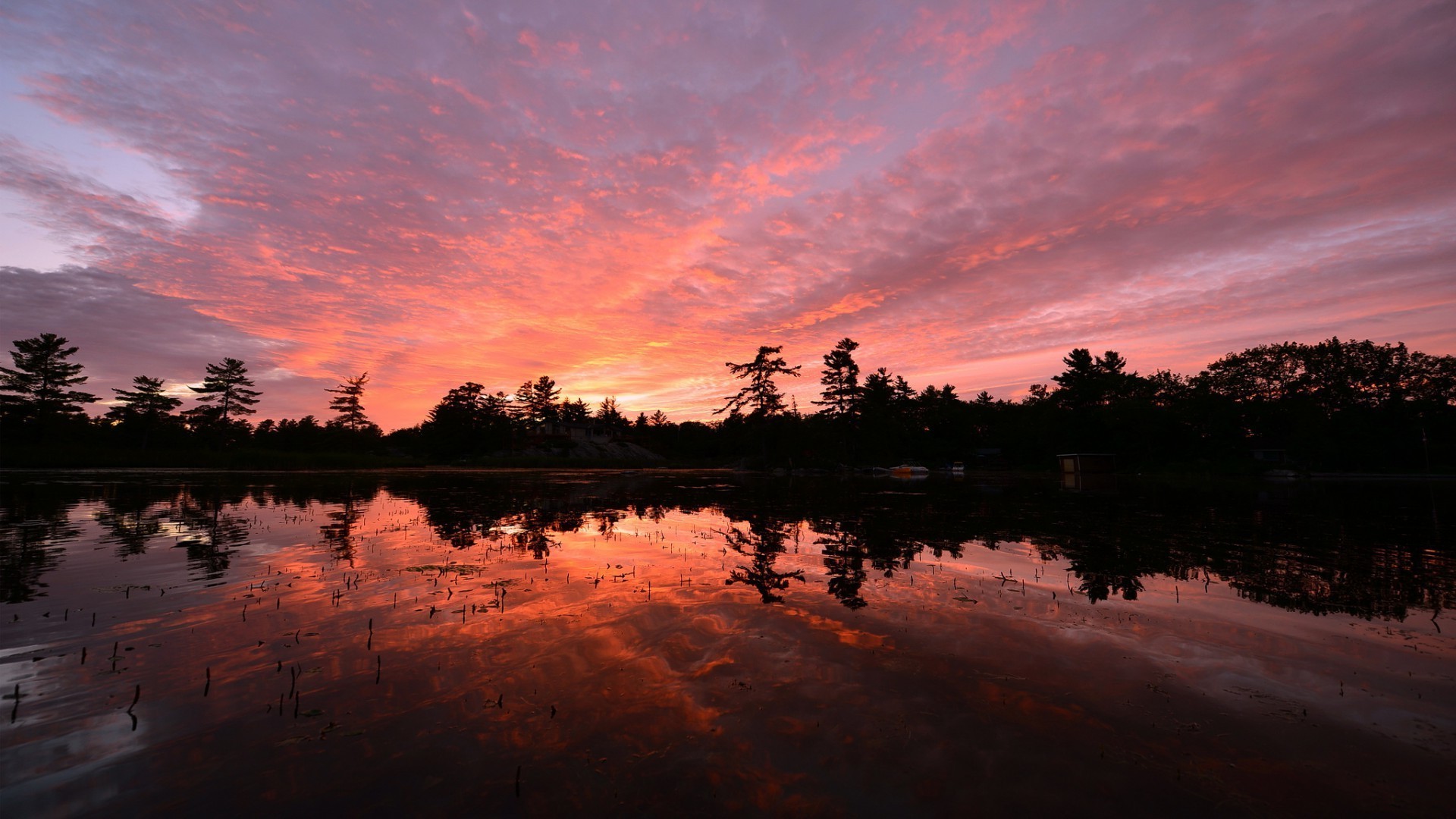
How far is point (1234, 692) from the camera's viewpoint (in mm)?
6242

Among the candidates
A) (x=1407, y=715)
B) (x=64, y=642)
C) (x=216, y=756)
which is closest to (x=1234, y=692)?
(x=1407, y=715)

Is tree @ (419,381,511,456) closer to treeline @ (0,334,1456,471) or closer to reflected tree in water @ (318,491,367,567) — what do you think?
treeline @ (0,334,1456,471)

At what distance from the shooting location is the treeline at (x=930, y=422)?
65750mm

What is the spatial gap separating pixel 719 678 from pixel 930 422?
4344 inches

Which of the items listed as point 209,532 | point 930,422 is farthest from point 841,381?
point 209,532

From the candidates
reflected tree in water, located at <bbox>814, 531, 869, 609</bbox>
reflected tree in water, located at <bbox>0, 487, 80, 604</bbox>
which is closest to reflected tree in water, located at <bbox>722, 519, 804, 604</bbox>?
reflected tree in water, located at <bbox>814, 531, 869, 609</bbox>

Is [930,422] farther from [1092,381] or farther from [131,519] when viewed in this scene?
[131,519]

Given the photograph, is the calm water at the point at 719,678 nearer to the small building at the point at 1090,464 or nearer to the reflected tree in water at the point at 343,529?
the reflected tree in water at the point at 343,529

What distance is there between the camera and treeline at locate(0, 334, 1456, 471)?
65750 millimetres

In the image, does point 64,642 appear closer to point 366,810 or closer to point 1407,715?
point 366,810

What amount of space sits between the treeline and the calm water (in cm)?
6632

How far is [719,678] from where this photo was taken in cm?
664

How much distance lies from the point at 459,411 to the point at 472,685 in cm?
10078

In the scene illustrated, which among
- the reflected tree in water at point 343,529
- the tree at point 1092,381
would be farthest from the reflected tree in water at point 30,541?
the tree at point 1092,381
